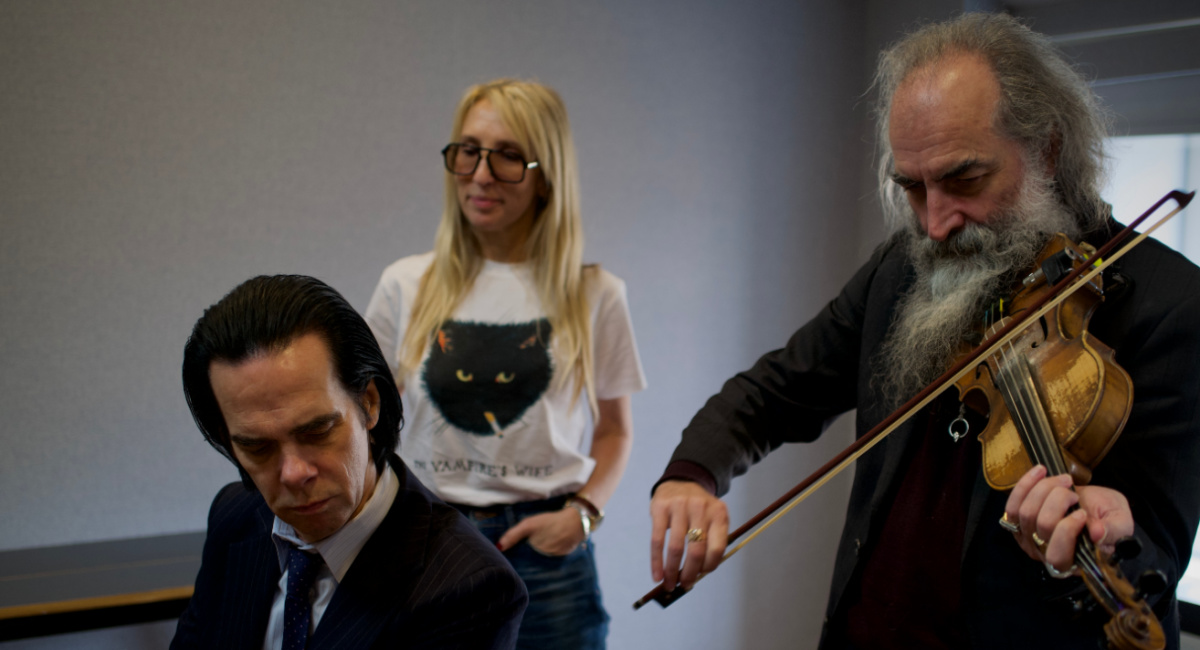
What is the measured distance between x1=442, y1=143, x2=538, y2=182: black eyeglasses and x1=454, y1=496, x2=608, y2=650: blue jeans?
2.33 feet

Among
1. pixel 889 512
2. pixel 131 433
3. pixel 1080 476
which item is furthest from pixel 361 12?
pixel 1080 476

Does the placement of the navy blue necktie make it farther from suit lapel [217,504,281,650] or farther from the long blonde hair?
the long blonde hair

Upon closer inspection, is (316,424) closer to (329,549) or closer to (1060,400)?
(329,549)

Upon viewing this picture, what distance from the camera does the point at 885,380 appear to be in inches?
55.8

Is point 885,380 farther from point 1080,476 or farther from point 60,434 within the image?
point 60,434

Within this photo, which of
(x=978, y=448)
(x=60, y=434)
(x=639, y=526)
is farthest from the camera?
(x=639, y=526)

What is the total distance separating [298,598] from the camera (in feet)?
3.94

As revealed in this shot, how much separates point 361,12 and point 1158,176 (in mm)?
2448

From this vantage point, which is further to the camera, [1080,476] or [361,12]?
[361,12]

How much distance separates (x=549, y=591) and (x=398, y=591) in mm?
632

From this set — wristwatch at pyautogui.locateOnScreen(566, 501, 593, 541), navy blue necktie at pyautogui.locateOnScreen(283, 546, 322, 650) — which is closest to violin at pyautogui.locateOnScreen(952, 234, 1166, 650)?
wristwatch at pyautogui.locateOnScreen(566, 501, 593, 541)

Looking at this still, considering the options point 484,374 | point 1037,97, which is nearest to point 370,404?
point 484,374

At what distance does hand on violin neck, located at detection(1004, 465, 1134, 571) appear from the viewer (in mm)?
872

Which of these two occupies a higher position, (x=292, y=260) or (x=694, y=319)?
(x=292, y=260)
